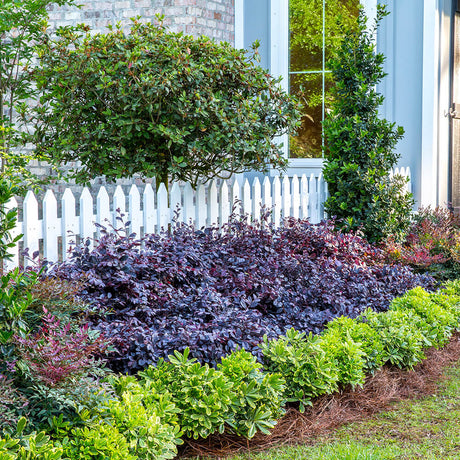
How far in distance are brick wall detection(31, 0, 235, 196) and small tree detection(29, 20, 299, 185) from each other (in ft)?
8.19

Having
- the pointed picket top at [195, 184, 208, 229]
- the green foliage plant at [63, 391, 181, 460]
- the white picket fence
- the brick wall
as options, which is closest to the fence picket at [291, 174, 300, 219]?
the white picket fence

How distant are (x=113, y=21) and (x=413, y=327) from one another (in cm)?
567

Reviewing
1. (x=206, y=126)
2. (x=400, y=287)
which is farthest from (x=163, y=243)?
(x=400, y=287)

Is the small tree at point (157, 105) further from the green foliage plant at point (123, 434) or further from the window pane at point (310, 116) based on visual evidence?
the green foliage plant at point (123, 434)

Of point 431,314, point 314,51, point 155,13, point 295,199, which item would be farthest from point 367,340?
point 155,13

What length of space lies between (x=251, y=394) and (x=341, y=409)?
27.3 inches

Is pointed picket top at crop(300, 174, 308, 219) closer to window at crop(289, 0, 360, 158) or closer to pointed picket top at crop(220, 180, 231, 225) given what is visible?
pointed picket top at crop(220, 180, 231, 225)

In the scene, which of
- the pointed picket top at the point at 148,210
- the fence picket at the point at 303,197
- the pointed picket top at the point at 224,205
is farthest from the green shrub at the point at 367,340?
the fence picket at the point at 303,197

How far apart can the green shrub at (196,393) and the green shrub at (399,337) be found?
131 centimetres

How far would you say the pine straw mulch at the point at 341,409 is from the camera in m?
2.96

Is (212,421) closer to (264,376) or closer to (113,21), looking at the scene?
(264,376)

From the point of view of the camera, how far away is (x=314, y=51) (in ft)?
24.3

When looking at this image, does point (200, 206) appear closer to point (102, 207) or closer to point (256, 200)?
point (256, 200)

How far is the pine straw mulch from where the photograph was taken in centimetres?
296
